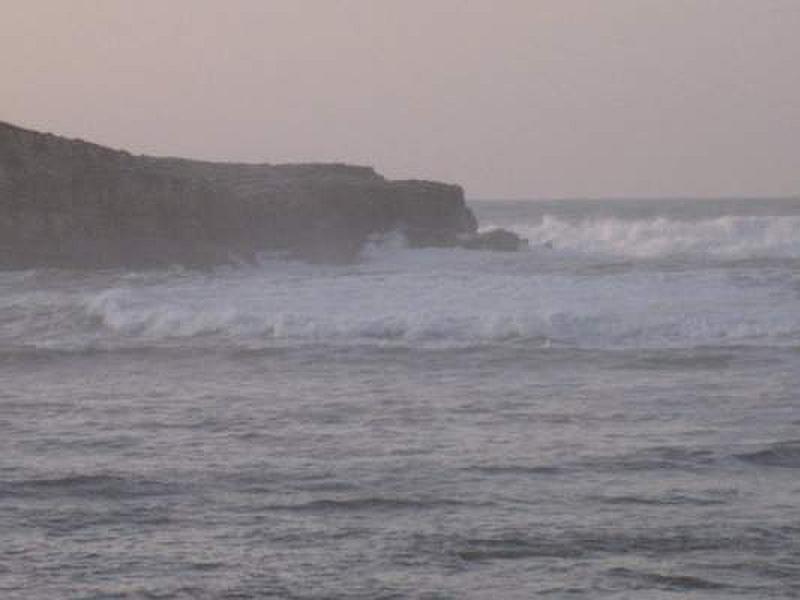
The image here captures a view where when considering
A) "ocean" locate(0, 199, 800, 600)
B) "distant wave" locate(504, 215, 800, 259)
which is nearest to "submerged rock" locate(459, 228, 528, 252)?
"distant wave" locate(504, 215, 800, 259)

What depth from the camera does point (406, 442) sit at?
38.4ft

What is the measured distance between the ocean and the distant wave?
Answer: 57.7 feet

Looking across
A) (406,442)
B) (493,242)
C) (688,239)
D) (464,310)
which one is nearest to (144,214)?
(493,242)

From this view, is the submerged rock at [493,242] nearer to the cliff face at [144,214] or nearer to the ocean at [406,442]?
the cliff face at [144,214]

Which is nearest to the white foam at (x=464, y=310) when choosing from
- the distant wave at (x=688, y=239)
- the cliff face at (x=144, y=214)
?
the cliff face at (x=144, y=214)

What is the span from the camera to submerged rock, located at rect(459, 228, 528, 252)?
128 ft

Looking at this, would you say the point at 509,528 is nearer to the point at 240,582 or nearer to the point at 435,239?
the point at 240,582

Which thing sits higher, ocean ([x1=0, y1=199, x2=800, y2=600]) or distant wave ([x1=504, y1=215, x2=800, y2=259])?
distant wave ([x1=504, y1=215, x2=800, y2=259])

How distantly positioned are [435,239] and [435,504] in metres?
30.5

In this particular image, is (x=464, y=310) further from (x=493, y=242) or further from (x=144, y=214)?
(x=493, y=242)

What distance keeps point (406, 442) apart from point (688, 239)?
119ft

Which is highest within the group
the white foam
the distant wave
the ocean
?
the distant wave

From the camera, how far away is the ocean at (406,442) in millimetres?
8086

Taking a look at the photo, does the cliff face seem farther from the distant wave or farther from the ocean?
the ocean
